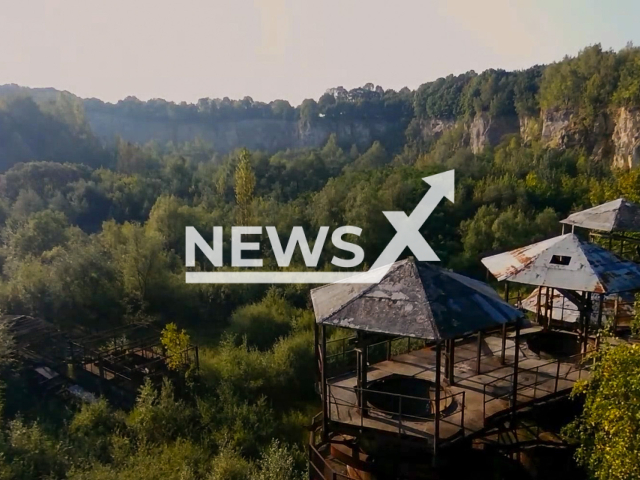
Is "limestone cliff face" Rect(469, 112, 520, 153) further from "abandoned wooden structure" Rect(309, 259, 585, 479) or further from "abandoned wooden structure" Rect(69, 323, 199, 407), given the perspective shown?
"abandoned wooden structure" Rect(309, 259, 585, 479)

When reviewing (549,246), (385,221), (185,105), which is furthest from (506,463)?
(185,105)

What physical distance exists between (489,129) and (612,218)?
47.9m

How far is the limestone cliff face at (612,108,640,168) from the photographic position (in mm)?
35094

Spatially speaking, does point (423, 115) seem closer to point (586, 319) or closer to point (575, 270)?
point (575, 270)

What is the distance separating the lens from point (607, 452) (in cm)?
652

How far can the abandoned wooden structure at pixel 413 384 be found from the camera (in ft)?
25.8

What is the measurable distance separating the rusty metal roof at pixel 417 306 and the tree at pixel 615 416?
1688mm

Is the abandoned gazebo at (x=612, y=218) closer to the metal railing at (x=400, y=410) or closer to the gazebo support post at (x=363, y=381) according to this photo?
the metal railing at (x=400, y=410)

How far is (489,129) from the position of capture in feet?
195

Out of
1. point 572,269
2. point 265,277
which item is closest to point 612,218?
point 572,269

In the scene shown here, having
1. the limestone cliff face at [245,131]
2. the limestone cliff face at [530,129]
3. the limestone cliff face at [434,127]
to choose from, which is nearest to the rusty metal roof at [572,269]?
the limestone cliff face at [530,129]

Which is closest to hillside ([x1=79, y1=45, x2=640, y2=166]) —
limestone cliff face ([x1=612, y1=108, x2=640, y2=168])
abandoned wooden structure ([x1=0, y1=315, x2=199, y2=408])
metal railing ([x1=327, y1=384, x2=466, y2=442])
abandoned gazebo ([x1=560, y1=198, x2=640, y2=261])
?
limestone cliff face ([x1=612, y1=108, x2=640, y2=168])

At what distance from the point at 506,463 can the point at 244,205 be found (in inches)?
1003

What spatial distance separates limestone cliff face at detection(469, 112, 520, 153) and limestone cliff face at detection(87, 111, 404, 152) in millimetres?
25987
